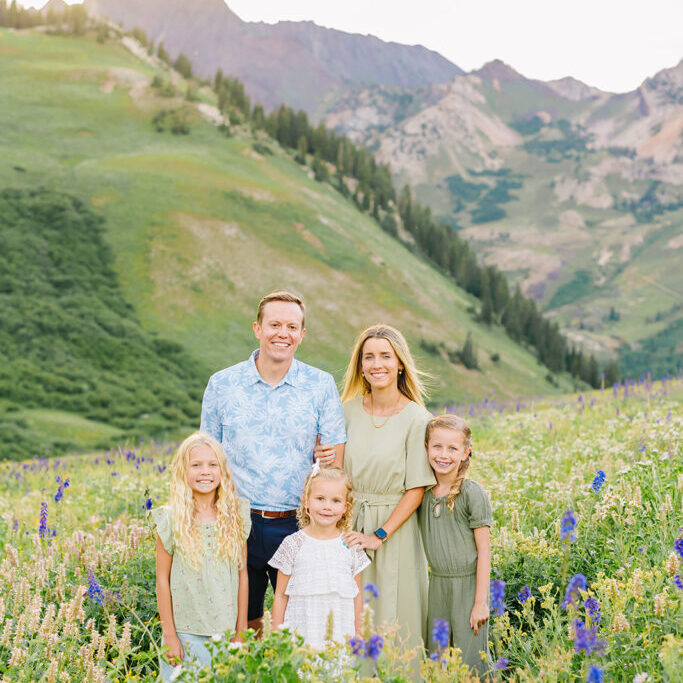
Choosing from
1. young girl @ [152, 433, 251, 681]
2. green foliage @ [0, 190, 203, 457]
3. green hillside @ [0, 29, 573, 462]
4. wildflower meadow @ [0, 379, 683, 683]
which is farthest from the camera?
green hillside @ [0, 29, 573, 462]

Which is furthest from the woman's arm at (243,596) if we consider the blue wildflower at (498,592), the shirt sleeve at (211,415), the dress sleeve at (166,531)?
the blue wildflower at (498,592)

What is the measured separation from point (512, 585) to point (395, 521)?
1.58m

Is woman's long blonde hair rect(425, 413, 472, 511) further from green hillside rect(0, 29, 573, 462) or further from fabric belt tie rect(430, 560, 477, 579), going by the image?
green hillside rect(0, 29, 573, 462)

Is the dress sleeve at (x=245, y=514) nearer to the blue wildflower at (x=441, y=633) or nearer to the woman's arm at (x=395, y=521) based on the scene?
the woman's arm at (x=395, y=521)

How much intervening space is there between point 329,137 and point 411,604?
351ft

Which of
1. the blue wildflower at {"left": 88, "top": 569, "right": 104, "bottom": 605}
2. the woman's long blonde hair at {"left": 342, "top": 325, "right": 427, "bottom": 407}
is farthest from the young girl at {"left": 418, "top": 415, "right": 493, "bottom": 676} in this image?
the blue wildflower at {"left": 88, "top": 569, "right": 104, "bottom": 605}

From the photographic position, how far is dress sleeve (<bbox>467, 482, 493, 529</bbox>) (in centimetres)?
505

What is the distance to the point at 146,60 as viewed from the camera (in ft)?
371

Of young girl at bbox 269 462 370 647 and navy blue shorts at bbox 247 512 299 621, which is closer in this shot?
young girl at bbox 269 462 370 647

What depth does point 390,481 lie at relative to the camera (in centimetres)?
518

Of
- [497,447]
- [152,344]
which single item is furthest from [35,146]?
[497,447]

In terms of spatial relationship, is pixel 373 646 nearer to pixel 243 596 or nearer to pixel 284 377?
pixel 243 596

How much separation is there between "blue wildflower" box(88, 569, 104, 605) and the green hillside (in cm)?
3143

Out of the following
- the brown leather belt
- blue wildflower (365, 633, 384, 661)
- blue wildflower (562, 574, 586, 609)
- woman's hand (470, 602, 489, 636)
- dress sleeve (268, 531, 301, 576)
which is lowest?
woman's hand (470, 602, 489, 636)
